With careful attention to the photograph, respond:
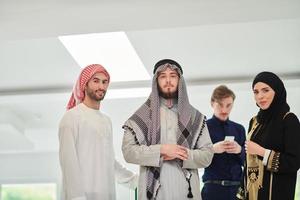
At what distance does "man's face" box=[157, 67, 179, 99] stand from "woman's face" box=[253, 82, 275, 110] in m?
0.56

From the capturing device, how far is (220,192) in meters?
4.30

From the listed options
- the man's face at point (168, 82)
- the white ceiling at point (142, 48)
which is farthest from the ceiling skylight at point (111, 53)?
the man's face at point (168, 82)

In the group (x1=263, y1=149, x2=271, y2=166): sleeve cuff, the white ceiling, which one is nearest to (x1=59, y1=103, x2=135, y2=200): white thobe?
(x1=263, y1=149, x2=271, y2=166): sleeve cuff

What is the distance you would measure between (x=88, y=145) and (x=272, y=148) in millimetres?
1280

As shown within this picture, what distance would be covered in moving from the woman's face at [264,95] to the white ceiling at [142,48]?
1.68 metres

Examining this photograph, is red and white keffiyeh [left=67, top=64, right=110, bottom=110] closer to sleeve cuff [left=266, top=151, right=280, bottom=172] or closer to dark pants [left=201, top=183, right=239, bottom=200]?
dark pants [left=201, top=183, right=239, bottom=200]

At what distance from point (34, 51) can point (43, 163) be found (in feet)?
16.1

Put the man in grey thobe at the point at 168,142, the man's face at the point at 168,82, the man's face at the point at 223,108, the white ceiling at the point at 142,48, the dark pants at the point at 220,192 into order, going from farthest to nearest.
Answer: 1. the white ceiling at the point at 142,48
2. the man's face at the point at 223,108
3. the dark pants at the point at 220,192
4. the man's face at the point at 168,82
5. the man in grey thobe at the point at 168,142

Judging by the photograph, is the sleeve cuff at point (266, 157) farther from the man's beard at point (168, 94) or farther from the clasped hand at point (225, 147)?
the clasped hand at point (225, 147)

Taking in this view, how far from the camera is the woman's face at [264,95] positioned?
364 cm

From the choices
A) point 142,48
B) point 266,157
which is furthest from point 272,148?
point 142,48

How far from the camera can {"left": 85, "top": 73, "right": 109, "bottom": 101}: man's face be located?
4051mm

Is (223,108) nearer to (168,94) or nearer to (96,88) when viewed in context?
(168,94)

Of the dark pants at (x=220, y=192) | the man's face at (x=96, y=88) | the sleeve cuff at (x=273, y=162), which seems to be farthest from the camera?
the dark pants at (x=220, y=192)
